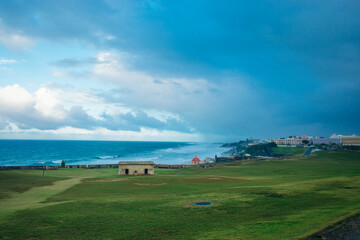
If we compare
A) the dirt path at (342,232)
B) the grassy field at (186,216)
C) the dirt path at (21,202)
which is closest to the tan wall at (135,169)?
the dirt path at (21,202)

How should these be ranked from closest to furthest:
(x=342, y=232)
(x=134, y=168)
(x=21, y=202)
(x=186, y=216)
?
(x=342, y=232) < (x=186, y=216) < (x=21, y=202) < (x=134, y=168)

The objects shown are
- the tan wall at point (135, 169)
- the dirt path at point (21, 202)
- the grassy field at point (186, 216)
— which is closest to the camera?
the grassy field at point (186, 216)

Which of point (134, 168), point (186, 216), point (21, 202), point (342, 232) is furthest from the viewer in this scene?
point (134, 168)

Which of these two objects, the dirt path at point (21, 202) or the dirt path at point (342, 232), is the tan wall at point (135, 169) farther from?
the dirt path at point (342, 232)

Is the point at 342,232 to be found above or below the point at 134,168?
below

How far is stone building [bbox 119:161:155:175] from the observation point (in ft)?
173

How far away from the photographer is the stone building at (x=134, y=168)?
173 ft

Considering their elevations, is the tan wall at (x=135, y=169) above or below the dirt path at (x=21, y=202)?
above

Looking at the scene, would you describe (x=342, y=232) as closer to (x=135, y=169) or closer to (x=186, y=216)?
(x=186, y=216)

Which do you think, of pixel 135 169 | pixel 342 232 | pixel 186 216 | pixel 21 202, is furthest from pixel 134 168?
pixel 342 232

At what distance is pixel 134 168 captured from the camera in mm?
53000

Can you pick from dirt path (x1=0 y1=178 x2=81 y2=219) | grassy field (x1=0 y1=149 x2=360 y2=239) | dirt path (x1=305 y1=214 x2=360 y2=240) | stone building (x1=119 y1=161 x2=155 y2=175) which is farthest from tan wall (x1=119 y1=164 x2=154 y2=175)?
dirt path (x1=305 y1=214 x2=360 y2=240)

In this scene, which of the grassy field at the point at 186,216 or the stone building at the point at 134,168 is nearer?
the grassy field at the point at 186,216

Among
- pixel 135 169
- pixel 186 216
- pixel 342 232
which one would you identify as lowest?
pixel 186 216
